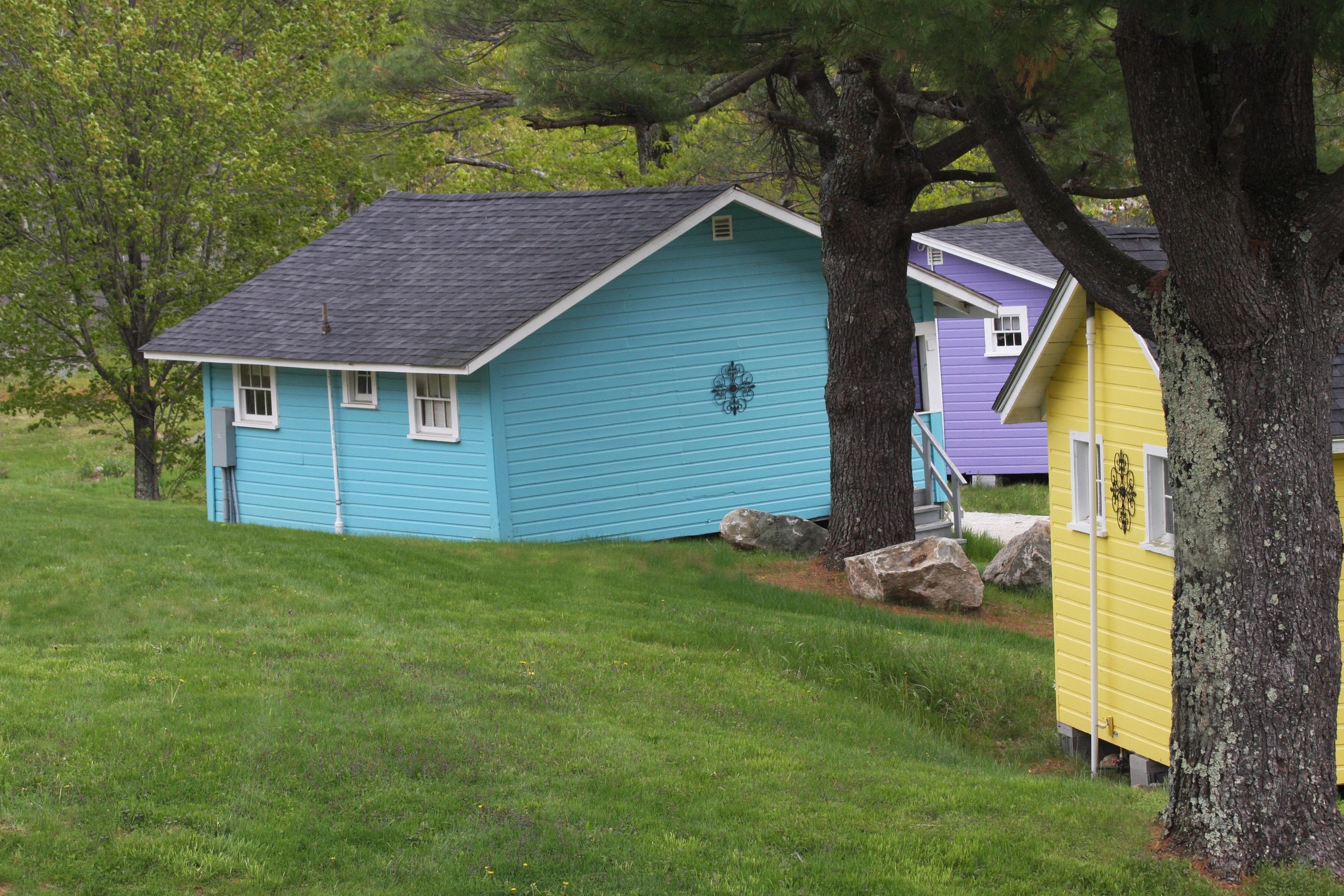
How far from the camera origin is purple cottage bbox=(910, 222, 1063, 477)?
1043 inches

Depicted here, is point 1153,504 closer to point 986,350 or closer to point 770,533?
point 770,533

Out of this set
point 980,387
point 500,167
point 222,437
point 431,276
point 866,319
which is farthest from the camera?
point 500,167

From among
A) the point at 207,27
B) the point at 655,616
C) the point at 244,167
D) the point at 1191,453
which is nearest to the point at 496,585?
the point at 655,616

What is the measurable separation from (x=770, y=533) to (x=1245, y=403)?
11.5 m

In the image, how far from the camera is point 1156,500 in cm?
1041

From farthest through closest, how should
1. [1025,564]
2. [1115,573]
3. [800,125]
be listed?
[1025,564] < [800,125] < [1115,573]

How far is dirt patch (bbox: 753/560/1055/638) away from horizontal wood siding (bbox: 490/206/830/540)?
270 centimetres

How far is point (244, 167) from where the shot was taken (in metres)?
22.8

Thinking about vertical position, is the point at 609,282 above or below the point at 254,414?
above

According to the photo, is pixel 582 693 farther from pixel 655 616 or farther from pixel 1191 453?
pixel 1191 453

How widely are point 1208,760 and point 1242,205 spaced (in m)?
2.86

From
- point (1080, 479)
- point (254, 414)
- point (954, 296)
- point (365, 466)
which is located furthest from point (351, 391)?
point (1080, 479)

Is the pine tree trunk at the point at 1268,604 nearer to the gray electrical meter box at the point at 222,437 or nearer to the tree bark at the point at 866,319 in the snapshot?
the tree bark at the point at 866,319

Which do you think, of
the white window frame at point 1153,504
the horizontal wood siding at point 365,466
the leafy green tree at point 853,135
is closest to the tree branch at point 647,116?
the leafy green tree at point 853,135
